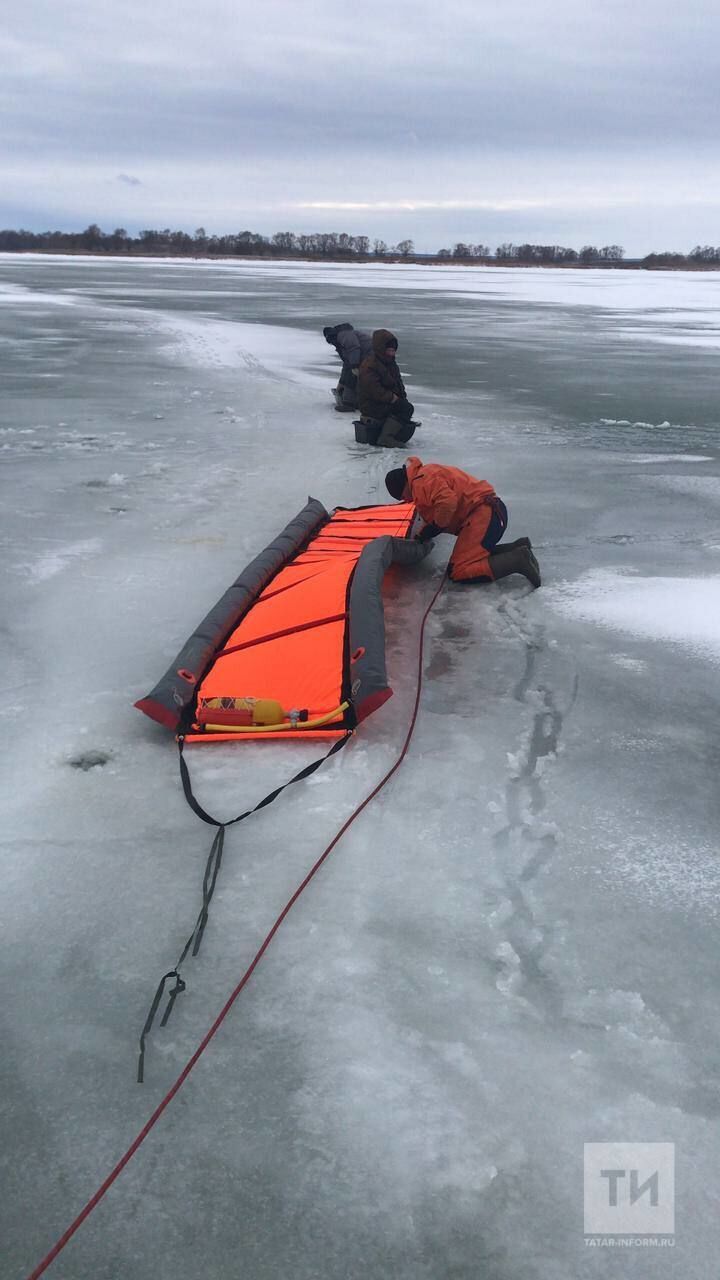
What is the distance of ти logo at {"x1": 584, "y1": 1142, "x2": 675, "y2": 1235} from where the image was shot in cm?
156

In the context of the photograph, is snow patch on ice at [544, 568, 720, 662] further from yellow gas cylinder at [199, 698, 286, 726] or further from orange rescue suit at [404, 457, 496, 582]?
yellow gas cylinder at [199, 698, 286, 726]

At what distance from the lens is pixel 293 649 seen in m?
3.31

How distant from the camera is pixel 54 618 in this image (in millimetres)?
3961

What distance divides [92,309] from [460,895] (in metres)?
20.0

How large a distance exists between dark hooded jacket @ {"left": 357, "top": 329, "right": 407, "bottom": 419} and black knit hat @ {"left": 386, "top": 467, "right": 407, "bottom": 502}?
107 inches

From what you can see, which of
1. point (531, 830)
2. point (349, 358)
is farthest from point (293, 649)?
point (349, 358)


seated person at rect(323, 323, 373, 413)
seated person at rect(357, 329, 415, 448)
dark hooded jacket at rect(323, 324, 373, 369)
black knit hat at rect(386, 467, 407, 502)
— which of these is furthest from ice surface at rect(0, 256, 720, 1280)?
dark hooded jacket at rect(323, 324, 373, 369)

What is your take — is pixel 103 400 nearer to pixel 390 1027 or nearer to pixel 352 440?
pixel 352 440

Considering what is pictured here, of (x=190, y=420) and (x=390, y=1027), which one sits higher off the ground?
(x=190, y=420)

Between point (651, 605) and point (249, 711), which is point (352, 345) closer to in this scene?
point (651, 605)

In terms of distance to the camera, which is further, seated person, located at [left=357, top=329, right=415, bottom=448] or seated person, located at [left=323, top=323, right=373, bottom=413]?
→ seated person, located at [left=323, top=323, right=373, bottom=413]

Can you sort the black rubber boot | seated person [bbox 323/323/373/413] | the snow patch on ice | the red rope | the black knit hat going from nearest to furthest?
the red rope
the snow patch on ice
the black rubber boot
the black knit hat
seated person [bbox 323/323/373/413]

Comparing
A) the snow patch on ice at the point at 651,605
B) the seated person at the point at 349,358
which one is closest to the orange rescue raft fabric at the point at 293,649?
the snow patch on ice at the point at 651,605

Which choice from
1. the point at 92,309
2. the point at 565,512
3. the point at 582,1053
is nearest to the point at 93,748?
the point at 582,1053
